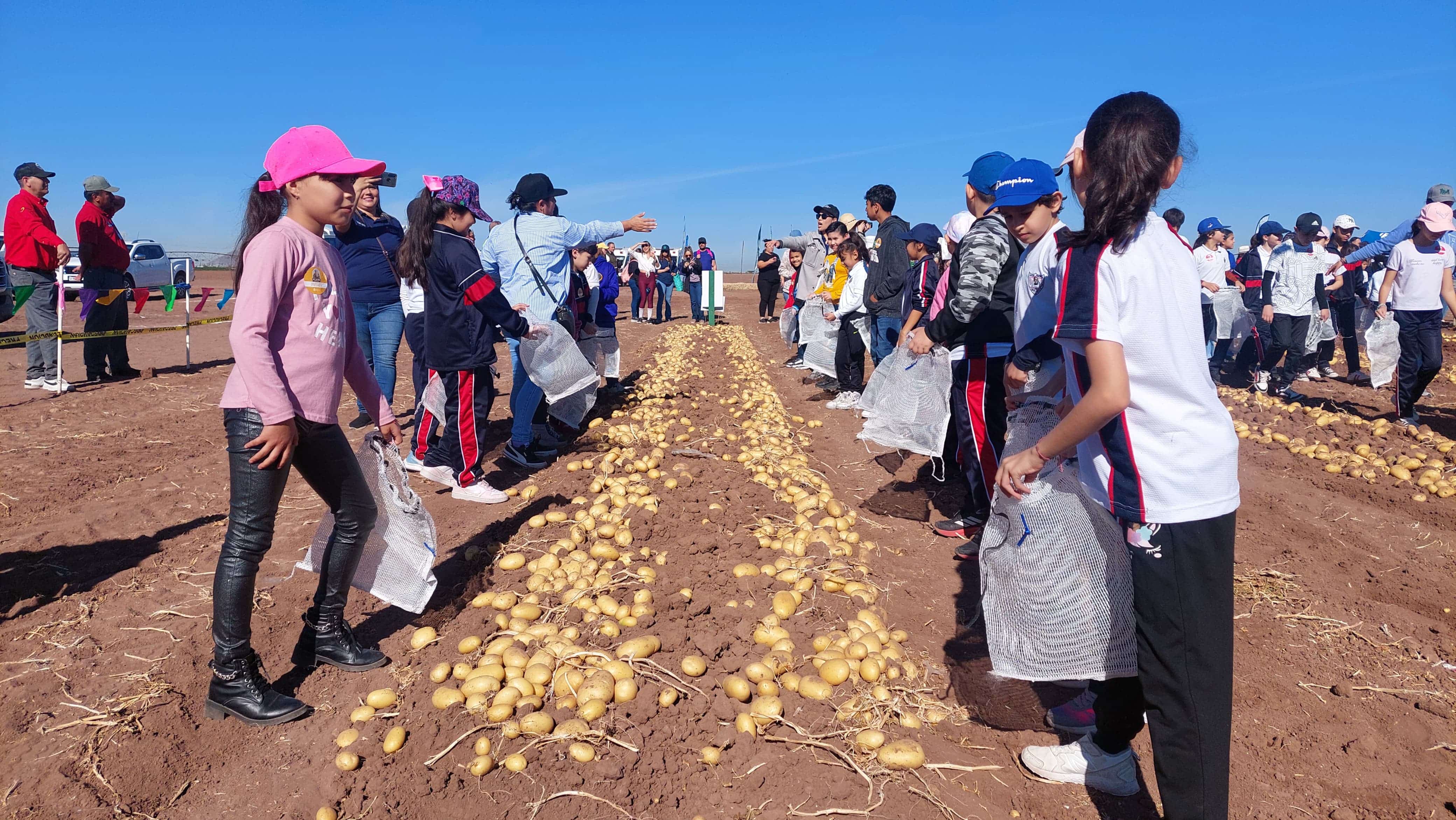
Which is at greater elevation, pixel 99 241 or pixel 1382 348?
pixel 99 241

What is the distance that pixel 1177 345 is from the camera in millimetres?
1724

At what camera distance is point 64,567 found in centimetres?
365

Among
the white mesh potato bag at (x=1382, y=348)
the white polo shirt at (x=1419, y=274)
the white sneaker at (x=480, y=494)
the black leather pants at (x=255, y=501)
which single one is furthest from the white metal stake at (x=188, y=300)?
the white mesh potato bag at (x=1382, y=348)

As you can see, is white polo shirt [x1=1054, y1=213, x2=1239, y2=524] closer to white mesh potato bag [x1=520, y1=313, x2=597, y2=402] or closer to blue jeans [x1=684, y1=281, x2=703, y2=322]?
white mesh potato bag [x1=520, y1=313, x2=597, y2=402]

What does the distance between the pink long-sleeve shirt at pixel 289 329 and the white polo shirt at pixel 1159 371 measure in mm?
2125

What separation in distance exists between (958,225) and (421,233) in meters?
3.21

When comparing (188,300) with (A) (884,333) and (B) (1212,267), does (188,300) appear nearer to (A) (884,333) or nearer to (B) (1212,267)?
(A) (884,333)

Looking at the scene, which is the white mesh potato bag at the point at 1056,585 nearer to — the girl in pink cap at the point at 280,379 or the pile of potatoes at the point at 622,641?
the pile of potatoes at the point at 622,641

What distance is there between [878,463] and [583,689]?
12.0ft

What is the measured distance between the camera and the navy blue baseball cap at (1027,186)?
3.00 meters

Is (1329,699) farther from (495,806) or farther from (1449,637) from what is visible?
(495,806)

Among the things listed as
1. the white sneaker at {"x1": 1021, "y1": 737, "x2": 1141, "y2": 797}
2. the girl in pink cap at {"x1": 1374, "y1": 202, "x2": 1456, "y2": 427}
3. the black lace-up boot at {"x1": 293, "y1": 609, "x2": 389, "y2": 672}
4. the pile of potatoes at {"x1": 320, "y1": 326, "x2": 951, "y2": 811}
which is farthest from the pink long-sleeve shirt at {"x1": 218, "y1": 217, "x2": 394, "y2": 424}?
the girl in pink cap at {"x1": 1374, "y1": 202, "x2": 1456, "y2": 427}

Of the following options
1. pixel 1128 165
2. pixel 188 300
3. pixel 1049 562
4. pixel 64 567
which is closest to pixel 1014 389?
pixel 1049 562

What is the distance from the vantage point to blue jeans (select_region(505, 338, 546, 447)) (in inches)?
209
